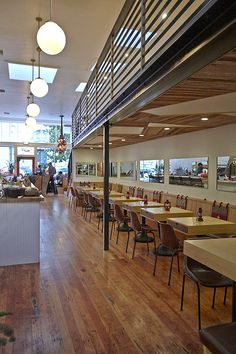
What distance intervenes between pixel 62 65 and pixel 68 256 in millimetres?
4792

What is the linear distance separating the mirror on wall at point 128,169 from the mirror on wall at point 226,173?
4.67m

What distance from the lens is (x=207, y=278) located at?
9.48ft

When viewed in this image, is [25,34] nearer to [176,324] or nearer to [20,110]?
[176,324]

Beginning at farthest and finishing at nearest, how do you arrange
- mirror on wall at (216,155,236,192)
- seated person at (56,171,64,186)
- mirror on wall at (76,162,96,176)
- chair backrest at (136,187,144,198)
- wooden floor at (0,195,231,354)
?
1. seated person at (56,171,64,186)
2. mirror on wall at (76,162,96,176)
3. chair backrest at (136,187,144,198)
4. mirror on wall at (216,155,236,192)
5. wooden floor at (0,195,231,354)

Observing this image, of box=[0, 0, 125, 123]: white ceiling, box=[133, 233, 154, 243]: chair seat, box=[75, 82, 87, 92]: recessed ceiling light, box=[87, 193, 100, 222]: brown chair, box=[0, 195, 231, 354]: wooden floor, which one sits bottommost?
box=[0, 195, 231, 354]: wooden floor

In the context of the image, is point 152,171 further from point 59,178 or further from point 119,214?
point 59,178

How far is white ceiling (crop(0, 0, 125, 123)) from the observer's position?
484 cm

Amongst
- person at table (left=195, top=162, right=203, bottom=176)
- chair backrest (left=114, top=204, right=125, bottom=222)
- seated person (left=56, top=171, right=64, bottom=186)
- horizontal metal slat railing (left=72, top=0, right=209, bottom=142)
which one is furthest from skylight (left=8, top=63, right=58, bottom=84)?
seated person (left=56, top=171, right=64, bottom=186)

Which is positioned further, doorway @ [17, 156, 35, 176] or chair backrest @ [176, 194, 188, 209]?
doorway @ [17, 156, 35, 176]

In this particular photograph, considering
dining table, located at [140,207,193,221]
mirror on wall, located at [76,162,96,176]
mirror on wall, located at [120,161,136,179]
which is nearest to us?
dining table, located at [140,207,193,221]

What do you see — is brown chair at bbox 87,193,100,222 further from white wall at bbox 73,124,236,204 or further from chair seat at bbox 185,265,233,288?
chair seat at bbox 185,265,233,288

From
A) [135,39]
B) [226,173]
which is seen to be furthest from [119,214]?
[135,39]

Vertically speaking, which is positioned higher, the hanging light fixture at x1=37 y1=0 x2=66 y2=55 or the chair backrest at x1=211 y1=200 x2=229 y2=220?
the hanging light fixture at x1=37 y1=0 x2=66 y2=55

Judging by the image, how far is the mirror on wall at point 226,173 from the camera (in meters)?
5.85
